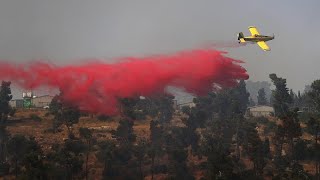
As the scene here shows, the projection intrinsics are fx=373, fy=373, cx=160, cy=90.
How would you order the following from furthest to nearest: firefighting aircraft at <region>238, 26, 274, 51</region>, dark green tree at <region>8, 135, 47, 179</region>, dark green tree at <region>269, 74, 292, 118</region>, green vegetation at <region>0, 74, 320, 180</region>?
dark green tree at <region>269, 74, 292, 118</region> → firefighting aircraft at <region>238, 26, 274, 51</region> → green vegetation at <region>0, 74, 320, 180</region> → dark green tree at <region>8, 135, 47, 179</region>

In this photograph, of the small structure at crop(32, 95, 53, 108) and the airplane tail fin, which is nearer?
Result: the airplane tail fin

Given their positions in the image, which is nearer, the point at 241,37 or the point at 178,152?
the point at 178,152

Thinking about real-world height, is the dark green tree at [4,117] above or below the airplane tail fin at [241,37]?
below

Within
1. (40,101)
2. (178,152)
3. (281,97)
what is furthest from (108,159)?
(40,101)

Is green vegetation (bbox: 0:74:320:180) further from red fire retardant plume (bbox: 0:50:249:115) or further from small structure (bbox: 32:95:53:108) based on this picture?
small structure (bbox: 32:95:53:108)

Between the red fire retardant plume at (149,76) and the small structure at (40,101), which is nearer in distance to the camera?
the red fire retardant plume at (149,76)

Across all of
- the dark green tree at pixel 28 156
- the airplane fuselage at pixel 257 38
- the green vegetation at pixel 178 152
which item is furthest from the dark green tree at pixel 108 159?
the airplane fuselage at pixel 257 38

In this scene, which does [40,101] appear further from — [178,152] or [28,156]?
[28,156]

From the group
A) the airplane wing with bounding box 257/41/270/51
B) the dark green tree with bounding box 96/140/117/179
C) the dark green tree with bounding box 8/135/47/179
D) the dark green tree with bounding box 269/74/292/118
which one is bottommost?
the dark green tree with bounding box 96/140/117/179

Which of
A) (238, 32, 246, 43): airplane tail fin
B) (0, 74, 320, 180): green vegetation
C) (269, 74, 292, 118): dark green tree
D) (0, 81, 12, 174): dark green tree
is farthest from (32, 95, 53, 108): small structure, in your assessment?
(238, 32, 246, 43): airplane tail fin

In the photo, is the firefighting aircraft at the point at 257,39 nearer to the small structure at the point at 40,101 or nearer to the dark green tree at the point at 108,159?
the dark green tree at the point at 108,159

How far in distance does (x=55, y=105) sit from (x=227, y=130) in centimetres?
4810

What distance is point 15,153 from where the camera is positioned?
6444 cm

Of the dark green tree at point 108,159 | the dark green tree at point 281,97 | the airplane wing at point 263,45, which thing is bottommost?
the dark green tree at point 108,159
